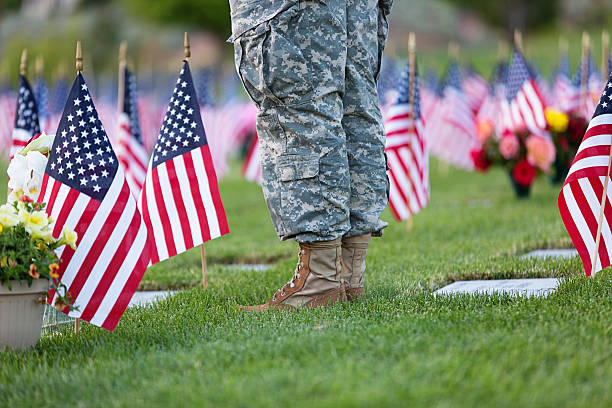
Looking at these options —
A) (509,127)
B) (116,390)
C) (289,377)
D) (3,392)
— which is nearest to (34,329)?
(3,392)

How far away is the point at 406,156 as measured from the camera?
675cm

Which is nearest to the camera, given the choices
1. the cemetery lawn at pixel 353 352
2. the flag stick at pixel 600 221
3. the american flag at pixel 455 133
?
the cemetery lawn at pixel 353 352

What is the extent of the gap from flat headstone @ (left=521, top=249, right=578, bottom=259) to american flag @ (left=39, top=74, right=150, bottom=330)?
2.50m

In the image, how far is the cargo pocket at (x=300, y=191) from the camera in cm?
327

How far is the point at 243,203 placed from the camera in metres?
9.73

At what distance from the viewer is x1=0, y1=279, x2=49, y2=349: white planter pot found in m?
2.81

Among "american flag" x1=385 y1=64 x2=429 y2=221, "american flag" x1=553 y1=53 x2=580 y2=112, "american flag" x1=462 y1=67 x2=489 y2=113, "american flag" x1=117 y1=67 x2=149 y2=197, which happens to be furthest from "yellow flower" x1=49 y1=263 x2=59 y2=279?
"american flag" x1=462 y1=67 x2=489 y2=113

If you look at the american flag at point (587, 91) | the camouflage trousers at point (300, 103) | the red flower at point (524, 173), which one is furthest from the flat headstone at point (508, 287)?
the red flower at point (524, 173)

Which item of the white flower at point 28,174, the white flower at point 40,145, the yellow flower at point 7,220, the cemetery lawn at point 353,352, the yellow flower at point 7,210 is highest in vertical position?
the white flower at point 40,145

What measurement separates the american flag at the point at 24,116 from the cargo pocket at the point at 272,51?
2.74 m

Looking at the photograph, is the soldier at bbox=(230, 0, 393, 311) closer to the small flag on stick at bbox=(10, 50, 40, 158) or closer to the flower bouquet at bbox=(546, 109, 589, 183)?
the small flag on stick at bbox=(10, 50, 40, 158)

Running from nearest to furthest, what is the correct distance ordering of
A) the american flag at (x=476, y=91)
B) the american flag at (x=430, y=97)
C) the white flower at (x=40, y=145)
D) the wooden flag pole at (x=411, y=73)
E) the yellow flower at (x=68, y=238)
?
the yellow flower at (x=68, y=238)
the white flower at (x=40, y=145)
the wooden flag pole at (x=411, y=73)
the american flag at (x=430, y=97)
the american flag at (x=476, y=91)

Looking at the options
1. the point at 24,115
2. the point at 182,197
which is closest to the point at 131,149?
the point at 24,115

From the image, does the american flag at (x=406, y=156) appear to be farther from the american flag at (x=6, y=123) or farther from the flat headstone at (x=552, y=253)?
the american flag at (x=6, y=123)
